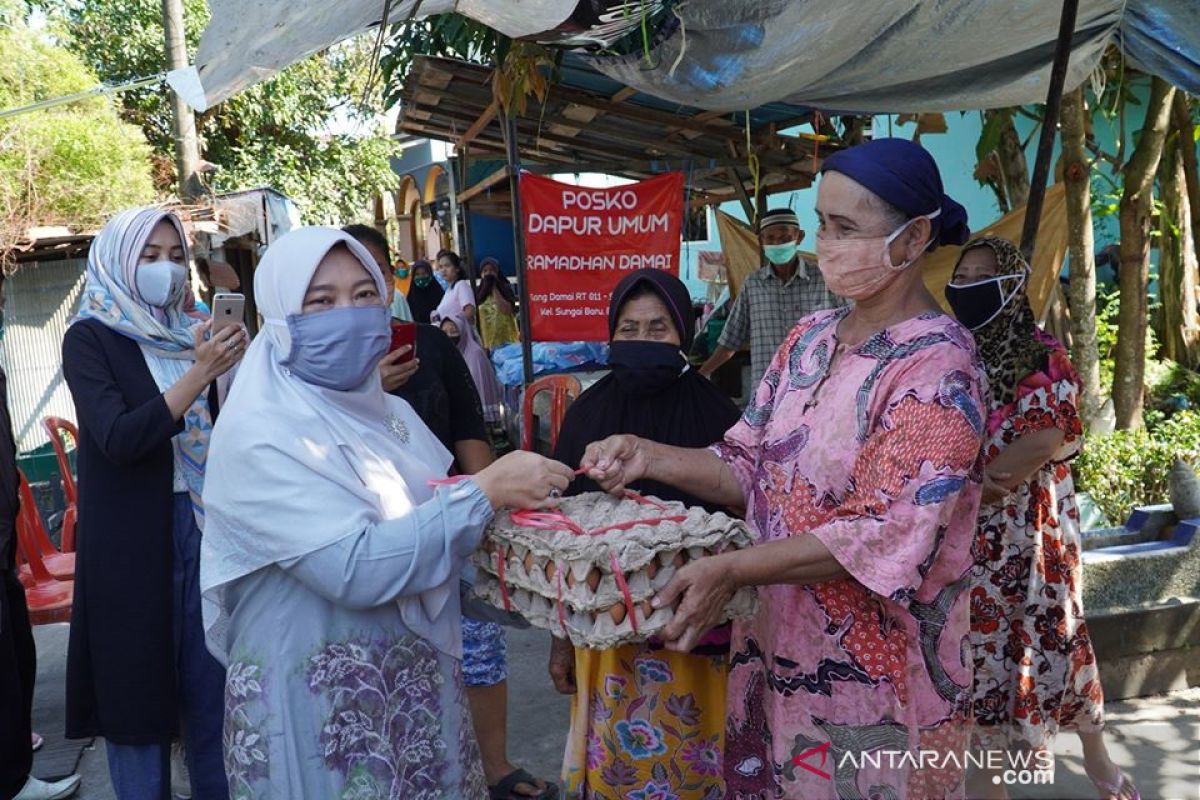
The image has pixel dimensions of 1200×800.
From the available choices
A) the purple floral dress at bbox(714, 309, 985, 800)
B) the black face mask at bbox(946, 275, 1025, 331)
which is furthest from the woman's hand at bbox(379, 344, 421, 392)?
the black face mask at bbox(946, 275, 1025, 331)

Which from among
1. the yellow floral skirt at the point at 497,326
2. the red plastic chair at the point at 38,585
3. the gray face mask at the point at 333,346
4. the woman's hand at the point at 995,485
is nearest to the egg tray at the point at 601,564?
the gray face mask at the point at 333,346

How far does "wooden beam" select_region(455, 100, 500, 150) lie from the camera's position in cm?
517

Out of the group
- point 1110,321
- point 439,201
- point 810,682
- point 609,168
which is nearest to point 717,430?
point 810,682

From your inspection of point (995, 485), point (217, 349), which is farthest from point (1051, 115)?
point (217, 349)

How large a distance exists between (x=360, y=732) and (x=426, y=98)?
5.32 meters

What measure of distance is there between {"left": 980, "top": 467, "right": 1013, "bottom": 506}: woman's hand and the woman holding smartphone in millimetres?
2322

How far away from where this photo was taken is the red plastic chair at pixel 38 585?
4.01 meters

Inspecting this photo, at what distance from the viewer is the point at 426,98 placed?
6.38 meters

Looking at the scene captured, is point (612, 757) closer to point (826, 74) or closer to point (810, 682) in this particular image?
point (810, 682)

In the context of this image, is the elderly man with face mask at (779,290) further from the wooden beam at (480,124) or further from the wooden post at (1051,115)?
the wooden post at (1051,115)

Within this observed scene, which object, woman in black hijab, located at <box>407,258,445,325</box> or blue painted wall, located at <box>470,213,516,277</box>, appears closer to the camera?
woman in black hijab, located at <box>407,258,445,325</box>

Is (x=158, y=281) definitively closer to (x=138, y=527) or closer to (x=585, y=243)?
(x=138, y=527)

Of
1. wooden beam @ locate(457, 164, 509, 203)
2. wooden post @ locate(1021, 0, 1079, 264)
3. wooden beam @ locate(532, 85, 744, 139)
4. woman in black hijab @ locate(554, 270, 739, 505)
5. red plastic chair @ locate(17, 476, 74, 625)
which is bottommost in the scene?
red plastic chair @ locate(17, 476, 74, 625)

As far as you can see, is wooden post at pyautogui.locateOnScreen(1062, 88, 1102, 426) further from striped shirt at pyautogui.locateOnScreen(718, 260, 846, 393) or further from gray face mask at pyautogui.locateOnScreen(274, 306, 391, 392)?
gray face mask at pyautogui.locateOnScreen(274, 306, 391, 392)
